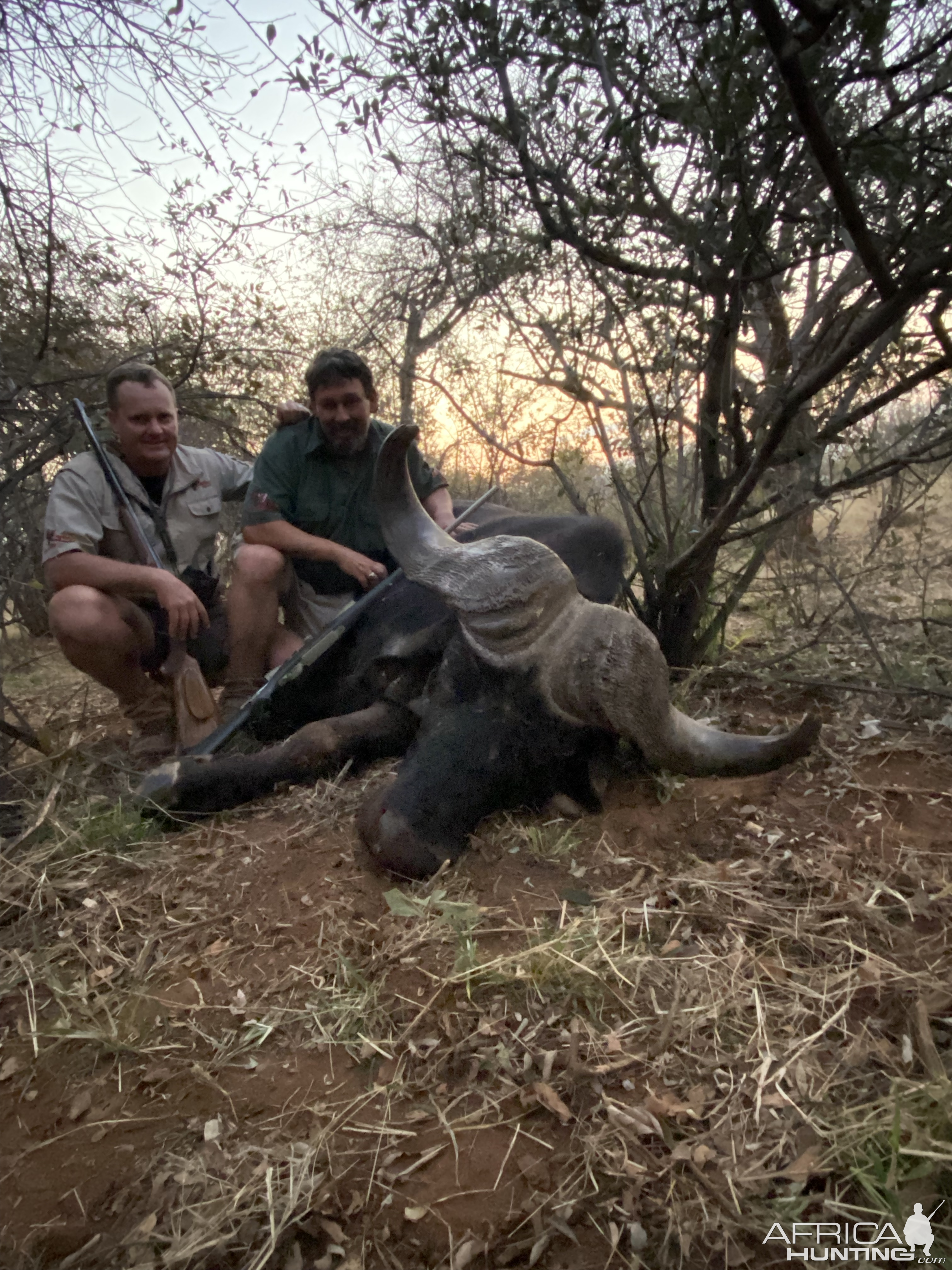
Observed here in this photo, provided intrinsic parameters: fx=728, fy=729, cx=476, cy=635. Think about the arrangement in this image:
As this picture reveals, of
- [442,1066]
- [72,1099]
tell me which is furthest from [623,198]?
[72,1099]

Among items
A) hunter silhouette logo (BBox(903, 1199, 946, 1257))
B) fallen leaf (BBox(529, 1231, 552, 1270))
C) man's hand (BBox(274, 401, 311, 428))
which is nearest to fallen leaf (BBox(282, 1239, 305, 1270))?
fallen leaf (BBox(529, 1231, 552, 1270))

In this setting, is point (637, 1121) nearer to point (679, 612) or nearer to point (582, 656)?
point (582, 656)

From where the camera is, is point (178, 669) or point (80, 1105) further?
point (178, 669)

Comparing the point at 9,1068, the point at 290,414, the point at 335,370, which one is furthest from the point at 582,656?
the point at 290,414

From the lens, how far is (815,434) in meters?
2.92

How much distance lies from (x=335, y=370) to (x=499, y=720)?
234cm

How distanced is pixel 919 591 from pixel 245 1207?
6180 millimetres

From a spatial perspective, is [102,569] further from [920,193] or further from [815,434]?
[920,193]

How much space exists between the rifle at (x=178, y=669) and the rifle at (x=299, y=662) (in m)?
0.11

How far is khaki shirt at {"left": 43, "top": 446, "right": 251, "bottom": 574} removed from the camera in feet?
12.7

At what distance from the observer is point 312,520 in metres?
4.16

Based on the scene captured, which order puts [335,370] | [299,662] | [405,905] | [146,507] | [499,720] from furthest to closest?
[146,507] < [335,370] < [299,662] < [499,720] < [405,905]

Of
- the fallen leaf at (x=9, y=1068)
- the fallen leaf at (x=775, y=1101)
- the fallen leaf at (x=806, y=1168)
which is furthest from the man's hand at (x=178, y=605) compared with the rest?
the fallen leaf at (x=806, y=1168)

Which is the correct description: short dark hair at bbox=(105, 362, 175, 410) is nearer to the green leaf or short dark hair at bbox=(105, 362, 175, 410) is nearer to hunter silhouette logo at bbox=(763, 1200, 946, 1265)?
the green leaf
